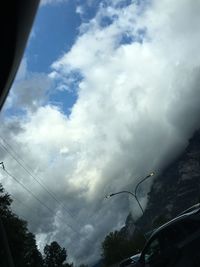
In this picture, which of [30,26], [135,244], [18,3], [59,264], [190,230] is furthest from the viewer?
[135,244]

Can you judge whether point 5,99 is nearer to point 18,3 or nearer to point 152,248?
point 18,3

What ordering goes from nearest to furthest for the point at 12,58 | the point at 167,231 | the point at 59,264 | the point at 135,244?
the point at 12,58, the point at 167,231, the point at 59,264, the point at 135,244

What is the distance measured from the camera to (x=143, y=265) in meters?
11.1

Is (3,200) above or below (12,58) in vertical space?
above

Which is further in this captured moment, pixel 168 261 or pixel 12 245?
pixel 12 245

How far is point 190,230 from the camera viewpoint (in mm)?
9375

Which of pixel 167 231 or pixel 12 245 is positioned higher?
pixel 12 245

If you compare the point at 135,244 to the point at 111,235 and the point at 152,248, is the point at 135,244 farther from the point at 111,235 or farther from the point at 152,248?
the point at 152,248

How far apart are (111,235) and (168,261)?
12455cm

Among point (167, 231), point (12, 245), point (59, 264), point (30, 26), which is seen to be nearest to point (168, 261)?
point (167, 231)

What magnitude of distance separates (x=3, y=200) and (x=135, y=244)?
233 feet

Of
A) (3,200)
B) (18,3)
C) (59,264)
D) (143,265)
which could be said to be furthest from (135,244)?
(18,3)

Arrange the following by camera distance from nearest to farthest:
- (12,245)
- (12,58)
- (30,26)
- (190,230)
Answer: (30,26)
(12,58)
(190,230)
(12,245)

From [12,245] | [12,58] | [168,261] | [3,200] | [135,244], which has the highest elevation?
[135,244]
